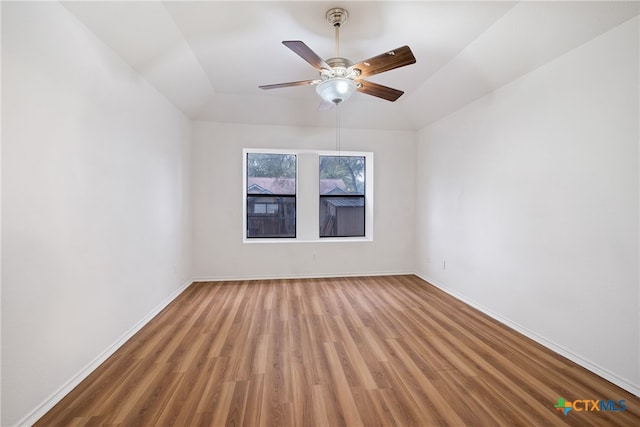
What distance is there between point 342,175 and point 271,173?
1.34 metres

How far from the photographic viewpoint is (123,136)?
92.9 inches

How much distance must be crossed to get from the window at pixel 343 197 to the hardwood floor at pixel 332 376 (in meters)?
2.04

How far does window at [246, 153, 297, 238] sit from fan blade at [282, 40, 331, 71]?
8.63 feet

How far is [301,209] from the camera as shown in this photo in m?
4.59

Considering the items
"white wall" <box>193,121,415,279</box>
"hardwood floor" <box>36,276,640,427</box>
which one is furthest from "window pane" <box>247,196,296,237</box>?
"hardwood floor" <box>36,276,640,427</box>

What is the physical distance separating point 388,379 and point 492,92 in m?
3.20

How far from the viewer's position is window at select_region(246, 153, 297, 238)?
4.64 m

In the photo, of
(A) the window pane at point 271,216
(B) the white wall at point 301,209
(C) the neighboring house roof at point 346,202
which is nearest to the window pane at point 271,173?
(A) the window pane at point 271,216

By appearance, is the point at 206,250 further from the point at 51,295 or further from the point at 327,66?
the point at 327,66

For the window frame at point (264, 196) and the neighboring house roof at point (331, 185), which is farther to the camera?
the neighboring house roof at point (331, 185)

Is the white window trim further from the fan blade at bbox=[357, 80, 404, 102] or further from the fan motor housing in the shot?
the fan motor housing

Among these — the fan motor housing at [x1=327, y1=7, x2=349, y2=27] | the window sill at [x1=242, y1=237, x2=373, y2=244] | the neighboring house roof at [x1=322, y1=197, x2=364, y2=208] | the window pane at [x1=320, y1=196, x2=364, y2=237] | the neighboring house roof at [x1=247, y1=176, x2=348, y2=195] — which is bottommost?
the window sill at [x1=242, y1=237, x2=373, y2=244]

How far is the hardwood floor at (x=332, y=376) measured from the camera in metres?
1.52

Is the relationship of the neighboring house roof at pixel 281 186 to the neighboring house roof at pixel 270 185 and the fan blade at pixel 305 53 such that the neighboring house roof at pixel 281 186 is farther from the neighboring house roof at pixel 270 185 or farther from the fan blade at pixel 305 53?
the fan blade at pixel 305 53
